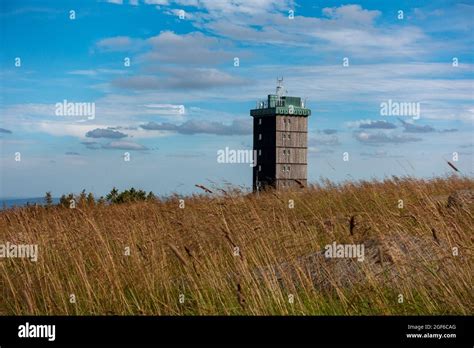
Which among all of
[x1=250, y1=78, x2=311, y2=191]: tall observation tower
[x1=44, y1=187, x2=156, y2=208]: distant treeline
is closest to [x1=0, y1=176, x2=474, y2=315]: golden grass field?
[x1=44, y1=187, x2=156, y2=208]: distant treeline

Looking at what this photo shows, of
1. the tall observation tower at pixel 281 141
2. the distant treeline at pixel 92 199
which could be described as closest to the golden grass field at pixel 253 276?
the distant treeline at pixel 92 199

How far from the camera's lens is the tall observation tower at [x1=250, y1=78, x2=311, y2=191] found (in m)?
22.6

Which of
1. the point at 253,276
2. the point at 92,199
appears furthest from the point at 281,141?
the point at 253,276

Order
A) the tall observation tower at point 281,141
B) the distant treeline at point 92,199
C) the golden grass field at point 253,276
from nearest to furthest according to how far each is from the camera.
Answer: the golden grass field at point 253,276 → the distant treeline at point 92,199 → the tall observation tower at point 281,141

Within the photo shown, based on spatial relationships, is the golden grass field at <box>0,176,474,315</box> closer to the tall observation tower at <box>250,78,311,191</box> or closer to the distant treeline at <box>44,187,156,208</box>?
the distant treeline at <box>44,187,156,208</box>

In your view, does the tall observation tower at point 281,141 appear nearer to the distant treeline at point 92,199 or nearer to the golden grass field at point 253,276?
the distant treeline at point 92,199

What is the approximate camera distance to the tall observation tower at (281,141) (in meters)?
22.6

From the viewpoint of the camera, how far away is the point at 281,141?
22766 mm

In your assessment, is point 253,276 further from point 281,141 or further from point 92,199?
point 281,141

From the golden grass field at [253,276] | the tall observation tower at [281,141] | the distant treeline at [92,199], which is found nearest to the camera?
the golden grass field at [253,276]
